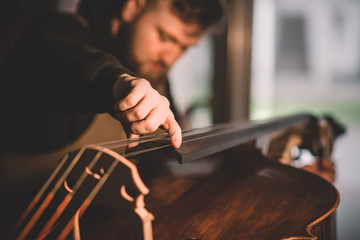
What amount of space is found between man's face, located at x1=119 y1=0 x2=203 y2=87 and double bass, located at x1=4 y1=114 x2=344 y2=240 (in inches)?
16.3

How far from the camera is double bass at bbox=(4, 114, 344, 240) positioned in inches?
10.6

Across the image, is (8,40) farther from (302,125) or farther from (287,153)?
(302,125)

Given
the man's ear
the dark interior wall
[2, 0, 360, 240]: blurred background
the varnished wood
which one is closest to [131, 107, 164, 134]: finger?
the varnished wood

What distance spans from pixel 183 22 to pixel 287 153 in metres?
0.65

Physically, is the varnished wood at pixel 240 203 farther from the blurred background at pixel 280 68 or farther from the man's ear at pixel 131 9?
the blurred background at pixel 280 68

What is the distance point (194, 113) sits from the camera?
1.67 metres

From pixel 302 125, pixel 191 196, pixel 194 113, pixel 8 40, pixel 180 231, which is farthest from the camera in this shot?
pixel 194 113

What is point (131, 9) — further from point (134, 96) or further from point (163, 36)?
point (134, 96)

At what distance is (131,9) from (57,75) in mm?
499

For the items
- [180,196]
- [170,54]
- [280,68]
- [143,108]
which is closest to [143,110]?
[143,108]

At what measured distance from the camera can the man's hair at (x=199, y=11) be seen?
966 mm

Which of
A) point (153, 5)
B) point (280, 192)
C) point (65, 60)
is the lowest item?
point (280, 192)

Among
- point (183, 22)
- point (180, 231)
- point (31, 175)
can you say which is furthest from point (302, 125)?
point (31, 175)

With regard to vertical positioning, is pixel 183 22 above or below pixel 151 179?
above
